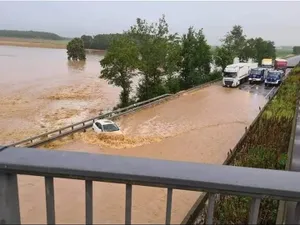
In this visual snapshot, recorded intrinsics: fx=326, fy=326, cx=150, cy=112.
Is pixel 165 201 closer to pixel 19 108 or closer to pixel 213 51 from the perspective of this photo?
pixel 19 108

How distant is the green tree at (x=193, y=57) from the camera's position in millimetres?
32500

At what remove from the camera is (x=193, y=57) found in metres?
32.4

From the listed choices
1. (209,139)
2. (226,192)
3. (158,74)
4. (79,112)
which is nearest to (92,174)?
(226,192)

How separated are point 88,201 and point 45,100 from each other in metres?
27.5

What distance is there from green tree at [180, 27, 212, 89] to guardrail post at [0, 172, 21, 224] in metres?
31.6

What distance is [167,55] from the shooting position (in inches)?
1112

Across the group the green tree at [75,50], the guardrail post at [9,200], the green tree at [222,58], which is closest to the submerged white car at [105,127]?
the guardrail post at [9,200]

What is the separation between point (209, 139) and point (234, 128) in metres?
2.76

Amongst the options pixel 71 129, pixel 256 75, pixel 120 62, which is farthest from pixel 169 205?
pixel 256 75

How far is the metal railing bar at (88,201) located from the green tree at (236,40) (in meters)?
49.5

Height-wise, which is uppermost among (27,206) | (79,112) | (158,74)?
(27,206)

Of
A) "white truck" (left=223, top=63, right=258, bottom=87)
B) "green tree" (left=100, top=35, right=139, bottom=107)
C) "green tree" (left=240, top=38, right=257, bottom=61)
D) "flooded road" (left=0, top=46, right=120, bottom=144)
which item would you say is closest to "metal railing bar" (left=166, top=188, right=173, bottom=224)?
"flooded road" (left=0, top=46, right=120, bottom=144)

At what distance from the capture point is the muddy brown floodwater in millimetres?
1313

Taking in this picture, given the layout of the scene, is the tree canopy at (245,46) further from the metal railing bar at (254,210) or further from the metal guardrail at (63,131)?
the metal railing bar at (254,210)
